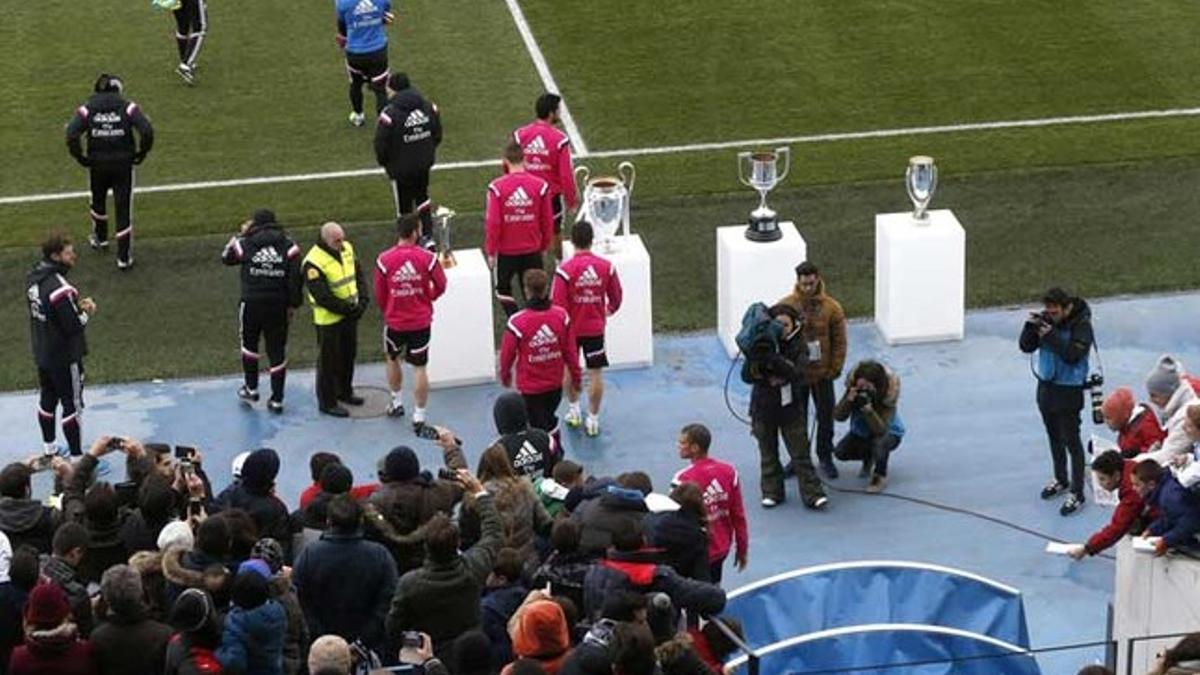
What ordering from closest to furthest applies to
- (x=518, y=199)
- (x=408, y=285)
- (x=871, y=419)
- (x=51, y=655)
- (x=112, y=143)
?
(x=51, y=655) < (x=871, y=419) < (x=408, y=285) < (x=518, y=199) < (x=112, y=143)

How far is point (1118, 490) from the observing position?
1193 cm

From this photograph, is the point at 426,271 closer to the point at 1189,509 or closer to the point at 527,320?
the point at 527,320

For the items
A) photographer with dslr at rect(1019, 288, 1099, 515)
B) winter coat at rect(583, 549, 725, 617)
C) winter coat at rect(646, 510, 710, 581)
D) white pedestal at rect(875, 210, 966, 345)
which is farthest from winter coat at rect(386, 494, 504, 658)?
white pedestal at rect(875, 210, 966, 345)

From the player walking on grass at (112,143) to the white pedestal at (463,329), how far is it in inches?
117

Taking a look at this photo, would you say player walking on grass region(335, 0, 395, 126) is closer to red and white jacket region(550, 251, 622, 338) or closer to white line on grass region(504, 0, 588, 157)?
white line on grass region(504, 0, 588, 157)

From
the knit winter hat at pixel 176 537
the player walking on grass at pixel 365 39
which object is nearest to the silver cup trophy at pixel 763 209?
the player walking on grass at pixel 365 39

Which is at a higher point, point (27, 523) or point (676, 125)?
point (27, 523)

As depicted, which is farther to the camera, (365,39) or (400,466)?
(365,39)

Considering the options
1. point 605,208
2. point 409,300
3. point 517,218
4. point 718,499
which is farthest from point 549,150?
point 718,499

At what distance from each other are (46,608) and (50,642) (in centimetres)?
15

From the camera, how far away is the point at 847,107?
67.0 ft

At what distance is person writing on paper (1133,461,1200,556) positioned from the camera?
36.1ft

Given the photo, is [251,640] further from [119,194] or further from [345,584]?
[119,194]

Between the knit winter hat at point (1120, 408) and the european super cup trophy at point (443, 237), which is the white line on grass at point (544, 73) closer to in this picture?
the european super cup trophy at point (443, 237)
